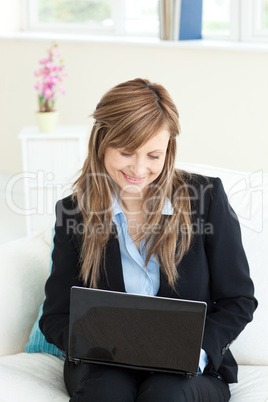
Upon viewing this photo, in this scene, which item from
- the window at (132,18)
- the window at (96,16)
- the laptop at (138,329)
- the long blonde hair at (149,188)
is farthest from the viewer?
the window at (96,16)

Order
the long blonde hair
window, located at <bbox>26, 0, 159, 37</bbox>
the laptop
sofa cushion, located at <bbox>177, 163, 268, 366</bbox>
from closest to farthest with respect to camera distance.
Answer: the laptop
the long blonde hair
sofa cushion, located at <bbox>177, 163, 268, 366</bbox>
window, located at <bbox>26, 0, 159, 37</bbox>

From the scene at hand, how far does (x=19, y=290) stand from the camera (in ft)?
6.70

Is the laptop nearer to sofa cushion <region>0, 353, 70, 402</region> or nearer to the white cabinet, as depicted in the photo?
sofa cushion <region>0, 353, 70, 402</region>

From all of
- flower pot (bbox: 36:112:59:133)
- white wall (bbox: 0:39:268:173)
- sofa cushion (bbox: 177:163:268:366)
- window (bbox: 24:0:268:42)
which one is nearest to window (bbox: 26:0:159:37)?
window (bbox: 24:0:268:42)

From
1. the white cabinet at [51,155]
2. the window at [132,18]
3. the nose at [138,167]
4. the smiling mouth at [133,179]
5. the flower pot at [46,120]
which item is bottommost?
the white cabinet at [51,155]

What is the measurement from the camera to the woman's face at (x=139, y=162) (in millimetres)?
1740

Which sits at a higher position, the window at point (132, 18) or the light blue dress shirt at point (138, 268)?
the window at point (132, 18)

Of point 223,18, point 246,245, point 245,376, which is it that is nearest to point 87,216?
point 246,245

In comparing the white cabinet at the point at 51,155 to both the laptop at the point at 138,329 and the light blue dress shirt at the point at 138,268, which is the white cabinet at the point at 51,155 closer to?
the light blue dress shirt at the point at 138,268

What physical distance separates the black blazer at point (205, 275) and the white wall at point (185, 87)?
6.96 feet

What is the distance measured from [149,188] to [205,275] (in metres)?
0.29

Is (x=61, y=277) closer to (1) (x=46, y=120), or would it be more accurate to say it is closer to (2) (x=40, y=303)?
(2) (x=40, y=303)

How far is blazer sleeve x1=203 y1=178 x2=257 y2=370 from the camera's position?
1.78m

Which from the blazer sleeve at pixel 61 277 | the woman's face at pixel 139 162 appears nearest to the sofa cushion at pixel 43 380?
the blazer sleeve at pixel 61 277
